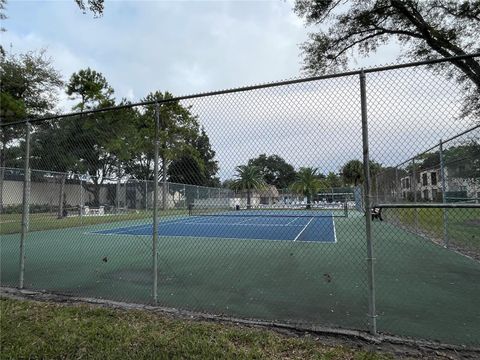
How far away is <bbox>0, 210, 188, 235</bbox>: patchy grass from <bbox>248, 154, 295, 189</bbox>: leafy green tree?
240 inches

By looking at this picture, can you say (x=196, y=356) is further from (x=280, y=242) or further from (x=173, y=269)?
(x=280, y=242)

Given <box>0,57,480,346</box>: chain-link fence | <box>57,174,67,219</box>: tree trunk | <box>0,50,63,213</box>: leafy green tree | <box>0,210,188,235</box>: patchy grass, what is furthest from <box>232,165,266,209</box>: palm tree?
<box>0,50,63,213</box>: leafy green tree

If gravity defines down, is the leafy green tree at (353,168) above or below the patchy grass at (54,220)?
above

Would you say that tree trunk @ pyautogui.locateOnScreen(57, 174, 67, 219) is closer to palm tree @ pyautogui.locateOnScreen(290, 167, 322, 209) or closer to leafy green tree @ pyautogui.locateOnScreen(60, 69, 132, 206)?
leafy green tree @ pyautogui.locateOnScreen(60, 69, 132, 206)

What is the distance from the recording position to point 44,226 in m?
11.1

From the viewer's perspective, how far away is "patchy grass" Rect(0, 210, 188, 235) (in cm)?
1033

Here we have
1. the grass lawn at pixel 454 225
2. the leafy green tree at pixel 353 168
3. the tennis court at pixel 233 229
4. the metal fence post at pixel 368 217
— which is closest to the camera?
the metal fence post at pixel 368 217

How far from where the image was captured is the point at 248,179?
4.88 metres

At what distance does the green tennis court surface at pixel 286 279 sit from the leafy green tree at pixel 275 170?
1652mm

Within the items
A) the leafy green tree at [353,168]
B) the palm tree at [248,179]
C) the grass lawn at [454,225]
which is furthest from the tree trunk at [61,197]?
the grass lawn at [454,225]

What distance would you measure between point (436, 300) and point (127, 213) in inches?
398

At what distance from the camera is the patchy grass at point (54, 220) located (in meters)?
10.3

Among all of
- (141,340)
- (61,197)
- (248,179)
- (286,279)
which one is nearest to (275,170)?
(248,179)

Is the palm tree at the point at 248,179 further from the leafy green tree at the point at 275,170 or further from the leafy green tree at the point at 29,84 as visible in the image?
the leafy green tree at the point at 29,84
